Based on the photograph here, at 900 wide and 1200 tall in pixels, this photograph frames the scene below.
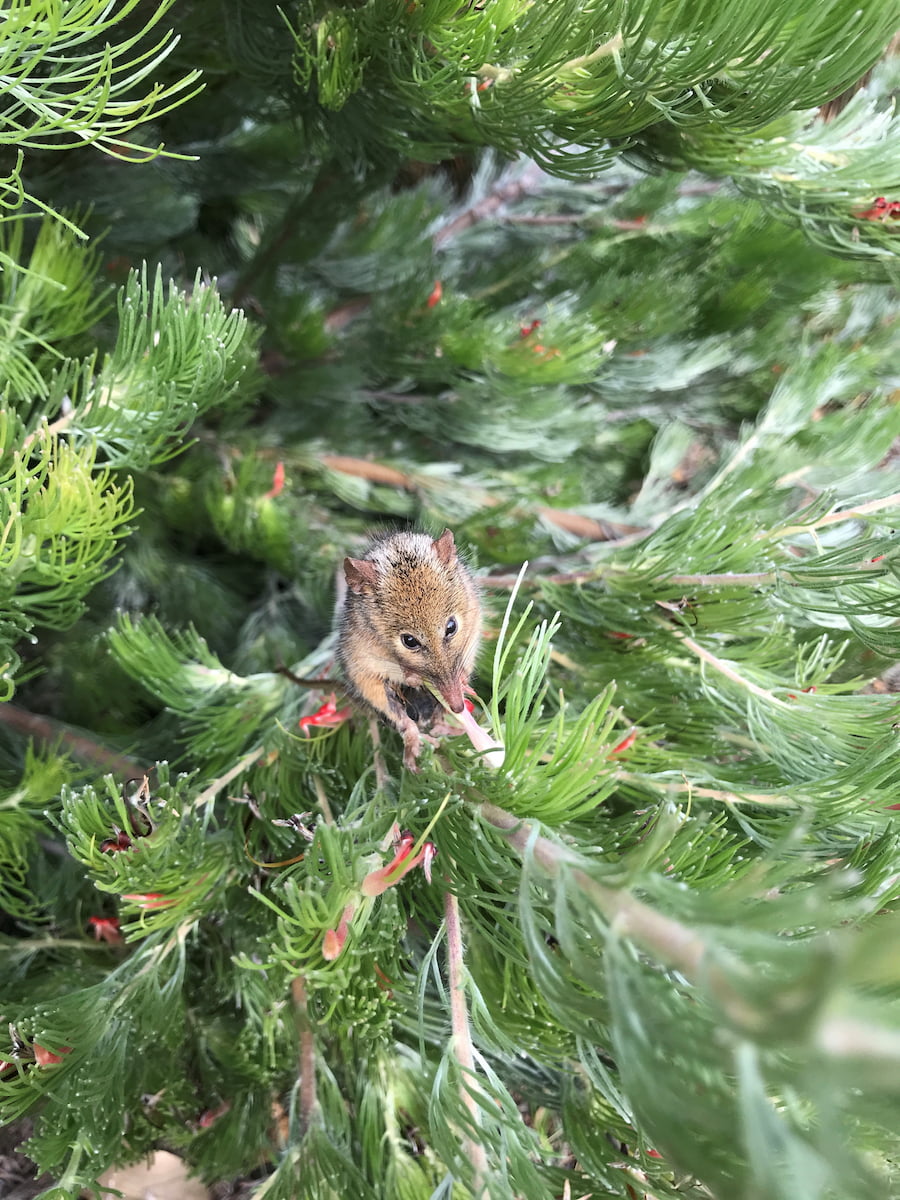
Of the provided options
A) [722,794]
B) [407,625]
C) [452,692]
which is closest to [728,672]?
[722,794]

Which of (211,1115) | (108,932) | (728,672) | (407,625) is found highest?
(728,672)

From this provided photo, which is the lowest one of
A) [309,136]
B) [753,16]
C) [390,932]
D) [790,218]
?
[390,932]

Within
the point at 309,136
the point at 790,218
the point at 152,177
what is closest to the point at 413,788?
the point at 790,218

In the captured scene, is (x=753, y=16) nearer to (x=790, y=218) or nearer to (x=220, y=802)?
(x=790, y=218)

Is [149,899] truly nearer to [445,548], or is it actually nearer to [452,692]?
[452,692]

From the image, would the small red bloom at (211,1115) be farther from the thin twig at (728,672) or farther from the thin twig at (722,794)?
the thin twig at (728,672)

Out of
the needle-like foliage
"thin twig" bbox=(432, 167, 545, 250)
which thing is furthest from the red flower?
"thin twig" bbox=(432, 167, 545, 250)
